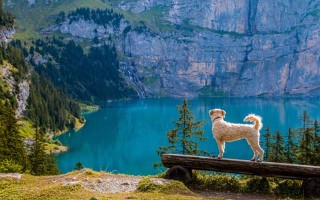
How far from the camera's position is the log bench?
14.1 meters

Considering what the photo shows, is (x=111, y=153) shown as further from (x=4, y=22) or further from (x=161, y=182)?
(x=161, y=182)

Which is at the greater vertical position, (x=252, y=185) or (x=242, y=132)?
(x=242, y=132)

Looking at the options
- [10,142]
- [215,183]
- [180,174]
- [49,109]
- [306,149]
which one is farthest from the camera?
[49,109]

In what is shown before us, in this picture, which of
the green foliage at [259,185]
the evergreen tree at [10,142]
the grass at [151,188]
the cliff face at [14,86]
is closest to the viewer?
the grass at [151,188]

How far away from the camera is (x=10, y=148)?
3797cm

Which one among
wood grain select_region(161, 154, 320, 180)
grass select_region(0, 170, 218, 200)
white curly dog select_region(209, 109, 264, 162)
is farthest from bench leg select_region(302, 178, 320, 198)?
grass select_region(0, 170, 218, 200)

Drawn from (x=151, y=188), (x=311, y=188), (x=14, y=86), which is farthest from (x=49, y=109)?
(x=311, y=188)

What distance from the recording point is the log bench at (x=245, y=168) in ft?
46.4

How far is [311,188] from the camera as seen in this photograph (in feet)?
46.3

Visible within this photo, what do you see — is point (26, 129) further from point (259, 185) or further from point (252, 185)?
point (259, 185)

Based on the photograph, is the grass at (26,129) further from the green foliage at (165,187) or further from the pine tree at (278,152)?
the green foliage at (165,187)

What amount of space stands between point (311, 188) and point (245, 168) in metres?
2.69

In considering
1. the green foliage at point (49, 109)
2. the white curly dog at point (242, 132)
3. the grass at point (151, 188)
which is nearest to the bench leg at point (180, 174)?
the grass at point (151, 188)

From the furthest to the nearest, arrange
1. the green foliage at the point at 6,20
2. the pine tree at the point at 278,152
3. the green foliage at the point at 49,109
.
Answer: the green foliage at the point at 6,20 < the green foliage at the point at 49,109 < the pine tree at the point at 278,152
